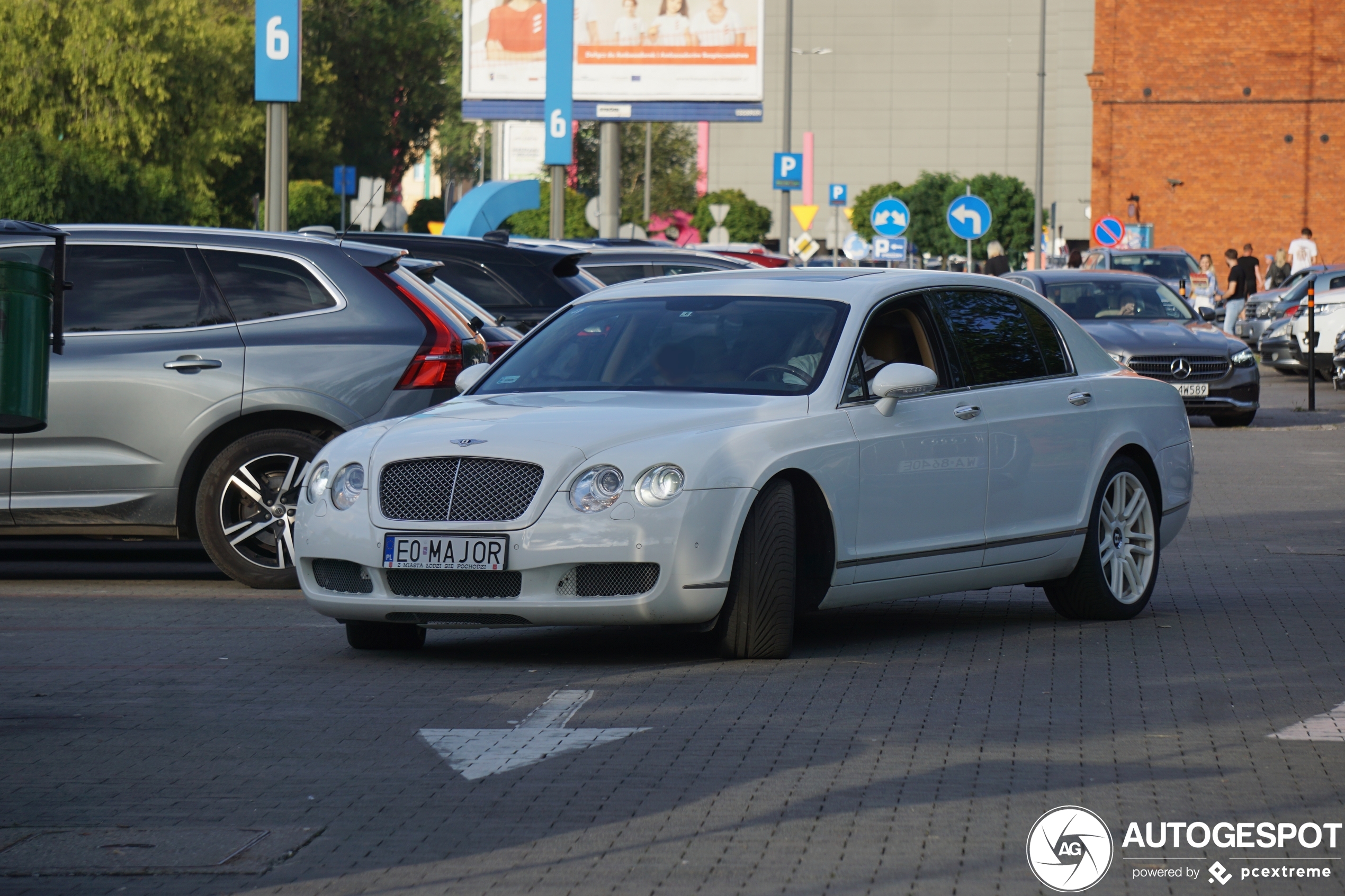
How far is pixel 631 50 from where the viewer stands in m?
51.2

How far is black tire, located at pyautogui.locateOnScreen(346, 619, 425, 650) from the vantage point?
27.2ft

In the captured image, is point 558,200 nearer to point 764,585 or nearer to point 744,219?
point 764,585

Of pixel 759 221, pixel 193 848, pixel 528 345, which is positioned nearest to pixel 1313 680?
pixel 528 345

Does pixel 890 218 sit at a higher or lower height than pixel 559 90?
lower

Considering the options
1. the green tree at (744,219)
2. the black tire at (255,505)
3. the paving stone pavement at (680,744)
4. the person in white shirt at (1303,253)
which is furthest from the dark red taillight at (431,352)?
the green tree at (744,219)

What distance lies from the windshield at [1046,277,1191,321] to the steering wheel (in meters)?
15.2

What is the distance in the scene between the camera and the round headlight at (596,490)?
7520 millimetres

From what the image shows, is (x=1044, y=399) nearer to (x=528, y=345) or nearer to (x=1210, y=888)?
(x=528, y=345)

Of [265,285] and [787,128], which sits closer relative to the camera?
[265,285]

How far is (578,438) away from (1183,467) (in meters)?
3.59

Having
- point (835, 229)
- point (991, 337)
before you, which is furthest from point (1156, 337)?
point (835, 229)

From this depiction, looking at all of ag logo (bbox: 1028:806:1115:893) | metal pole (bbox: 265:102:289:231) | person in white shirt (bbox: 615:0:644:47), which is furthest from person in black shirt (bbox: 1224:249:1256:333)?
ag logo (bbox: 1028:806:1115:893)

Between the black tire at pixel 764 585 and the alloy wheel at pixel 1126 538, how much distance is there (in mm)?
2031

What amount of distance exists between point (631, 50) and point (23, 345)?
148 ft
